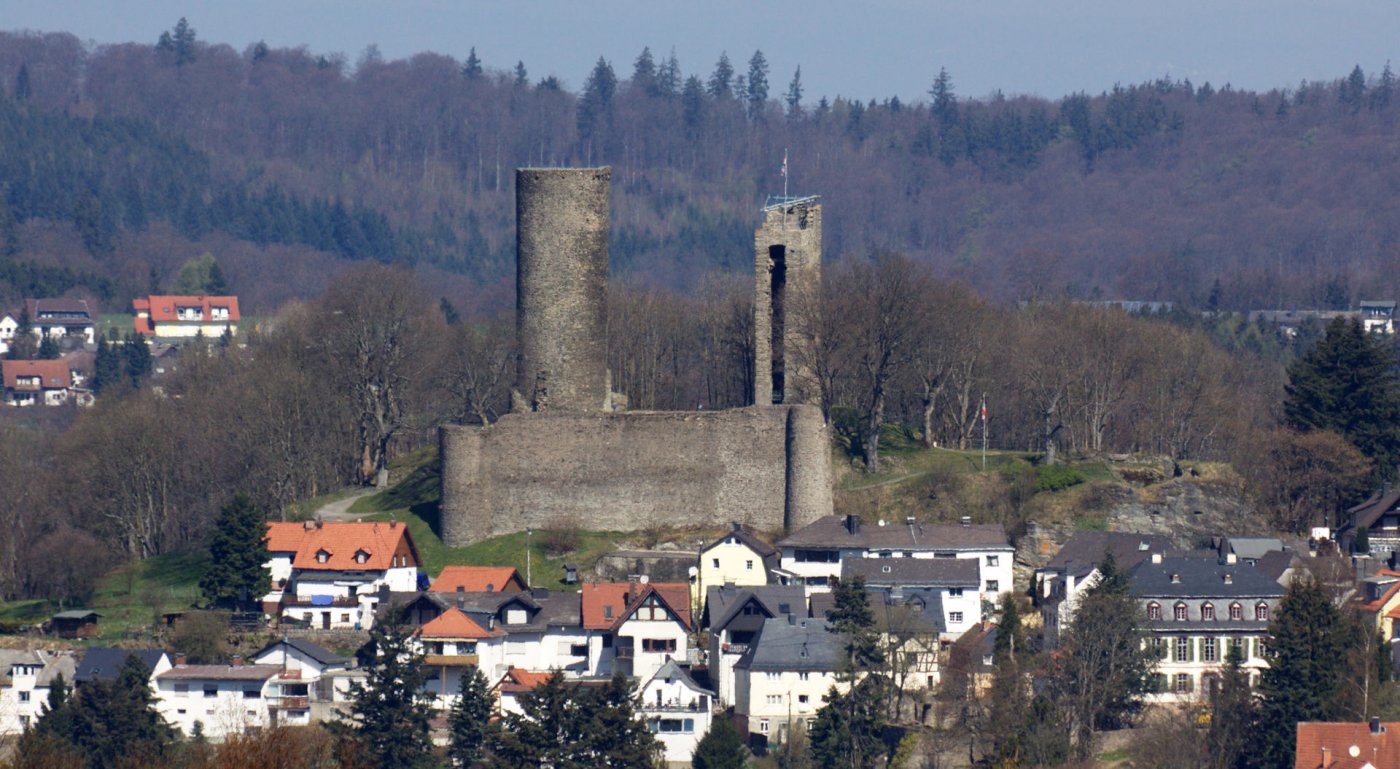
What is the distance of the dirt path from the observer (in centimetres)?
7144

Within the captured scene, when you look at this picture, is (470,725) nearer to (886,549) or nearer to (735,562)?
(735,562)

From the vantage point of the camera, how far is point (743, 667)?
197ft

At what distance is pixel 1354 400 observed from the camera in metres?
71.1

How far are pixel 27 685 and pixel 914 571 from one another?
2000cm

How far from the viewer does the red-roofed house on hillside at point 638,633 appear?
62281mm

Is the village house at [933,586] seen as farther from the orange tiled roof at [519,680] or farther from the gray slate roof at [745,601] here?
the orange tiled roof at [519,680]

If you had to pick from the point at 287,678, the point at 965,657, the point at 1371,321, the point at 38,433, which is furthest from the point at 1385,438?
the point at 1371,321

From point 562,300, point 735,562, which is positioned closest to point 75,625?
point 562,300

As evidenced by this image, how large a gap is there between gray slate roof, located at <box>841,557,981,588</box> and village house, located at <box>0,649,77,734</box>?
17532 mm

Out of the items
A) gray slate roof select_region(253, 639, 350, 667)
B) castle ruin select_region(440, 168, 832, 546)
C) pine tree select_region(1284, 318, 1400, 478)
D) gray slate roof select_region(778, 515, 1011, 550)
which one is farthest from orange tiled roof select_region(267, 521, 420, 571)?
pine tree select_region(1284, 318, 1400, 478)

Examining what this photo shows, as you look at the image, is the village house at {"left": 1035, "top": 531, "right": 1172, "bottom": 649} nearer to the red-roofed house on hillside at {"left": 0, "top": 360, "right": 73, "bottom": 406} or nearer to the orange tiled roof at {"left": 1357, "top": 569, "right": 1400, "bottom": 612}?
the orange tiled roof at {"left": 1357, "top": 569, "right": 1400, "bottom": 612}

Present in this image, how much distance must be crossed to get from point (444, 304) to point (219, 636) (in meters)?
72.1

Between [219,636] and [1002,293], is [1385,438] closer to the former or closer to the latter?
[219,636]

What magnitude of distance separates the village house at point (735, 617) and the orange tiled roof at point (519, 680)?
368cm
